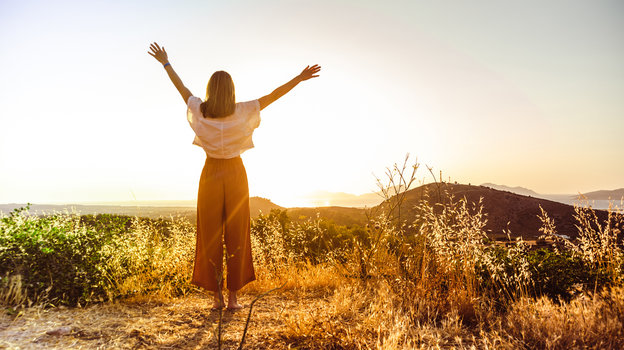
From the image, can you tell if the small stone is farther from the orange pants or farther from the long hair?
the long hair

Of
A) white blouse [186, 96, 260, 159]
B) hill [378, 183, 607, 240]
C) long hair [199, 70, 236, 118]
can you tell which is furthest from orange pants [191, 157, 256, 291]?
hill [378, 183, 607, 240]

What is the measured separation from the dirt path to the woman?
1.11 ft

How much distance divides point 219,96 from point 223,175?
81 cm

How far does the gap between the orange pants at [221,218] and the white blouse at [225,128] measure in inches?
4.9

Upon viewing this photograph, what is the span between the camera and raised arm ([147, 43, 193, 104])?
386 cm

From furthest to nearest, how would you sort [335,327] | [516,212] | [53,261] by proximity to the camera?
[516,212], [53,261], [335,327]

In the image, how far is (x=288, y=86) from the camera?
12.3ft

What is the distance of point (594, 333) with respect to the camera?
2439 millimetres

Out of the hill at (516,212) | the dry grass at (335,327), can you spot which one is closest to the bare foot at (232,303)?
the dry grass at (335,327)

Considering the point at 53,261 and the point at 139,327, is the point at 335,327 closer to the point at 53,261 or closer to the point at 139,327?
the point at 139,327

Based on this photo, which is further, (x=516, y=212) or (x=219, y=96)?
(x=516, y=212)

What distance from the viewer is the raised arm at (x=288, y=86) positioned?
3.68 meters

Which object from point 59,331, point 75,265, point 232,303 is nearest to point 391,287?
point 232,303

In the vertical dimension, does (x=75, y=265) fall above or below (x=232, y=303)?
above
